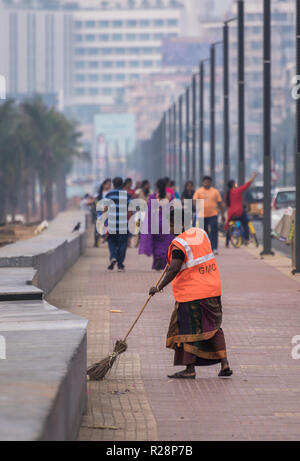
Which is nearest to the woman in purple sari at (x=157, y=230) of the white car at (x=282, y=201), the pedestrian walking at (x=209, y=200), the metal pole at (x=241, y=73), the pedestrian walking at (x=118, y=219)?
the pedestrian walking at (x=118, y=219)

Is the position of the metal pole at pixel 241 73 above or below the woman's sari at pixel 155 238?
above

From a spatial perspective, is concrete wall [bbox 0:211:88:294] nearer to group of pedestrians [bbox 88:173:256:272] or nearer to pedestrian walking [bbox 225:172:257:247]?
group of pedestrians [bbox 88:173:256:272]

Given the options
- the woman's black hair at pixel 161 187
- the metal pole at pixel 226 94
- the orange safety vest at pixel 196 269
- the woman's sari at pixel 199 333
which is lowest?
the woman's sari at pixel 199 333

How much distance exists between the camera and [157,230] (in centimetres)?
1919

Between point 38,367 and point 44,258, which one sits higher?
point 38,367

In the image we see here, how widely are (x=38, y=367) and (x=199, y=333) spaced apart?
2.85 m

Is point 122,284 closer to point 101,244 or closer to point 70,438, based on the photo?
point 70,438

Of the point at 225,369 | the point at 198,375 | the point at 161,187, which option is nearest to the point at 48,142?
the point at 161,187

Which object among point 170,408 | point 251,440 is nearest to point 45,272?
point 170,408

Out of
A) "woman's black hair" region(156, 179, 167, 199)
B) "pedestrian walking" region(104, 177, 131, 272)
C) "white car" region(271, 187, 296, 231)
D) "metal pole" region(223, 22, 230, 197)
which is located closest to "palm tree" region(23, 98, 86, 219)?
"metal pole" region(223, 22, 230, 197)

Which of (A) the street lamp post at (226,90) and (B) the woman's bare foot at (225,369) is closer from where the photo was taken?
(B) the woman's bare foot at (225,369)

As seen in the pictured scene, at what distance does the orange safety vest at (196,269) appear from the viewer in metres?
9.72

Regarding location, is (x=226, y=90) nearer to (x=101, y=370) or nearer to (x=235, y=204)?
(x=235, y=204)

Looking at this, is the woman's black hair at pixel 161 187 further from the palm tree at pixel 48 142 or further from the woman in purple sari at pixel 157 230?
the palm tree at pixel 48 142
